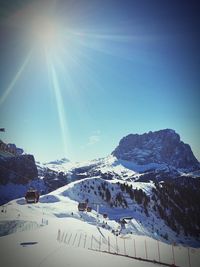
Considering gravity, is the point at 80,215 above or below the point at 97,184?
below

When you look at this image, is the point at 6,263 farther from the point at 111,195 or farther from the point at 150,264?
the point at 111,195

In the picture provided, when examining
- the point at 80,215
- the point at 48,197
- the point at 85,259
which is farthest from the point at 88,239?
the point at 48,197

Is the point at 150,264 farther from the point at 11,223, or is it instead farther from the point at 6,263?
the point at 11,223

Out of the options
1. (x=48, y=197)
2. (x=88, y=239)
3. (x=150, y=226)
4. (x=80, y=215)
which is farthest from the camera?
(x=150, y=226)

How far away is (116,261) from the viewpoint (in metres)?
30.7

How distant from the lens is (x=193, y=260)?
40531 mm

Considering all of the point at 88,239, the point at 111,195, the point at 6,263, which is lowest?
the point at 6,263

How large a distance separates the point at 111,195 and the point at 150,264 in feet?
517

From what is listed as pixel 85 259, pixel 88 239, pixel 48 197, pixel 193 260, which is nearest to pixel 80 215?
pixel 48 197

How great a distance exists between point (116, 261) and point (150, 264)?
3.84 metres

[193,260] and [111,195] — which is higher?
[111,195]

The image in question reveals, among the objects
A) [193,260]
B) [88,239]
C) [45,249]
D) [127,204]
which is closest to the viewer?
[45,249]

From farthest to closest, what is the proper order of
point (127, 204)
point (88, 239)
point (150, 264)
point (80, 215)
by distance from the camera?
point (127, 204) < point (80, 215) < point (88, 239) < point (150, 264)

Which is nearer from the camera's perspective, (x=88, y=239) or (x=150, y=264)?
(x=150, y=264)
